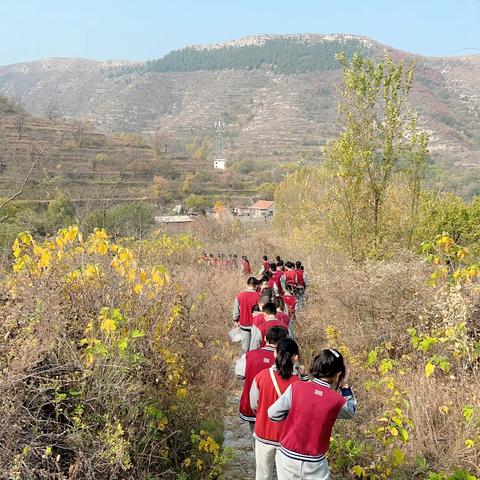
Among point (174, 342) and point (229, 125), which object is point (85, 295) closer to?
point (174, 342)

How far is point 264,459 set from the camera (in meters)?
3.57

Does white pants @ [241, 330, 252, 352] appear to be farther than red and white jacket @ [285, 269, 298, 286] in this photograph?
No

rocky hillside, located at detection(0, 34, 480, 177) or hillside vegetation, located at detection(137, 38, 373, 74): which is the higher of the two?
hillside vegetation, located at detection(137, 38, 373, 74)

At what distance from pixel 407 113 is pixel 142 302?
7102 mm

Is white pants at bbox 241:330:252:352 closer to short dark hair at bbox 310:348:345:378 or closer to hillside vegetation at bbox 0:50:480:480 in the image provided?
hillside vegetation at bbox 0:50:480:480

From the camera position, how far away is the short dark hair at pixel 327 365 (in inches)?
117

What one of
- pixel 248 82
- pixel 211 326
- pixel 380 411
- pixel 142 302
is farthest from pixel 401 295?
pixel 248 82

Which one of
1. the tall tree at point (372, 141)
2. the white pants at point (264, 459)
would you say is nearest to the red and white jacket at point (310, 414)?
the white pants at point (264, 459)

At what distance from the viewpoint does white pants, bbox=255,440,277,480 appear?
11.5ft

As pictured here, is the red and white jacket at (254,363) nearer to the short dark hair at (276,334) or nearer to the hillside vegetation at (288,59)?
the short dark hair at (276,334)

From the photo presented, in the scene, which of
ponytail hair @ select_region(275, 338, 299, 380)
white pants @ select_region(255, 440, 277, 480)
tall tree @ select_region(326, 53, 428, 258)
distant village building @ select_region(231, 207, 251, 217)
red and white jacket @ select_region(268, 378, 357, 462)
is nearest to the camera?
red and white jacket @ select_region(268, 378, 357, 462)

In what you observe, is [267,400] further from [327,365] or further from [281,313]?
[281,313]

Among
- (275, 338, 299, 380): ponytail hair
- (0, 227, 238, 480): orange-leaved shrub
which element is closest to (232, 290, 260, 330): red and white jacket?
(0, 227, 238, 480): orange-leaved shrub

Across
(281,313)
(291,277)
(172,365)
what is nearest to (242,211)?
(291,277)
